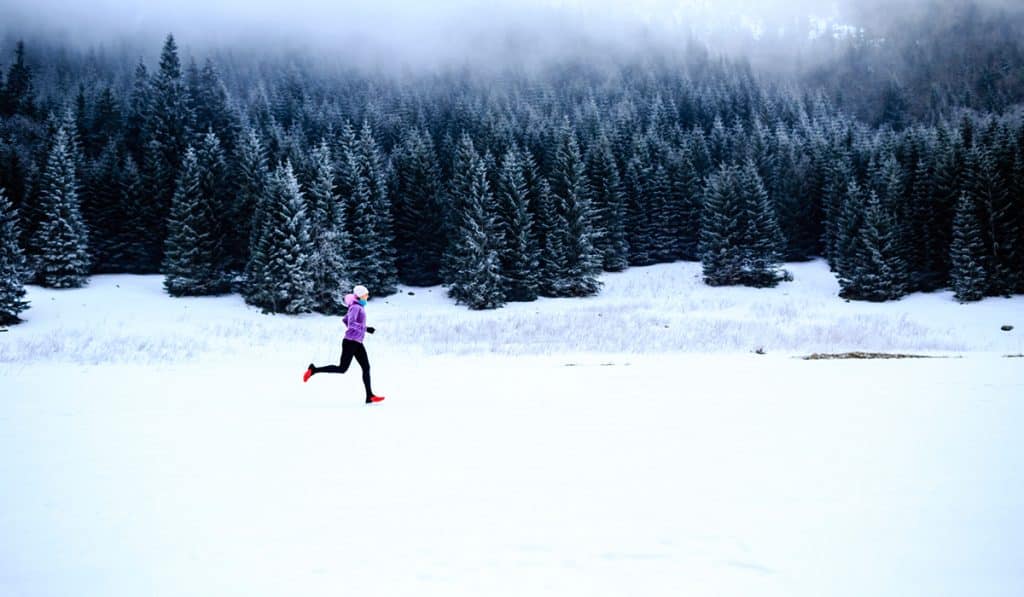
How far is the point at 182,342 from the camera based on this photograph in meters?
20.1

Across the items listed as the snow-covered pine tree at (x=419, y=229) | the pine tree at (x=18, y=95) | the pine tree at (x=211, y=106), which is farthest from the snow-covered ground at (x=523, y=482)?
the pine tree at (x=18, y=95)

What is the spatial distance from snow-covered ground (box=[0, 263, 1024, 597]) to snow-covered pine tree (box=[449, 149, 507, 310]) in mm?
29907

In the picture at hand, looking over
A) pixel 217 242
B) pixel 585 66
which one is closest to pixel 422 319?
pixel 217 242

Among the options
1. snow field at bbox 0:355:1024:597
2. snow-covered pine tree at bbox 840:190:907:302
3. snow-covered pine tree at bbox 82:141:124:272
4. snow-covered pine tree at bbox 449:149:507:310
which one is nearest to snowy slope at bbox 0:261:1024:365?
snow-covered pine tree at bbox 840:190:907:302

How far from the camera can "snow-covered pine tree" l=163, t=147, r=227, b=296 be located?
1597 inches

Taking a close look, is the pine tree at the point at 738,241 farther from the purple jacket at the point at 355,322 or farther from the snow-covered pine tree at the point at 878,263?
the purple jacket at the point at 355,322

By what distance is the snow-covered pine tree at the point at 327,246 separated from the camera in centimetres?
3975

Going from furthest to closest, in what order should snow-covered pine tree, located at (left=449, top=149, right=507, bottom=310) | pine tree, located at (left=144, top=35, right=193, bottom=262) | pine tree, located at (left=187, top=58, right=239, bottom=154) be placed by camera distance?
1. pine tree, located at (left=187, top=58, right=239, bottom=154)
2. pine tree, located at (left=144, top=35, right=193, bottom=262)
3. snow-covered pine tree, located at (left=449, top=149, right=507, bottom=310)

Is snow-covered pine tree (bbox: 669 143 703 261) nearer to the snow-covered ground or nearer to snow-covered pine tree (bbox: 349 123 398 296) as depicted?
snow-covered pine tree (bbox: 349 123 398 296)

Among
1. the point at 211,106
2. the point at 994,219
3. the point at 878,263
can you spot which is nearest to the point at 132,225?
the point at 211,106

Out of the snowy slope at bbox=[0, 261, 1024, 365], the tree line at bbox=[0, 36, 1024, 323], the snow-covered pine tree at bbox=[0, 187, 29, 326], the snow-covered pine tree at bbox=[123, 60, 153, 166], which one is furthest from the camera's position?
the snow-covered pine tree at bbox=[123, 60, 153, 166]

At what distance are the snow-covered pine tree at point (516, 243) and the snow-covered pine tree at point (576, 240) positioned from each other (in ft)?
8.09

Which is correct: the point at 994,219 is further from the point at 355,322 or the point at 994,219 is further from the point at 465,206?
the point at 355,322

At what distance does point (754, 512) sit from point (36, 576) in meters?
4.72
